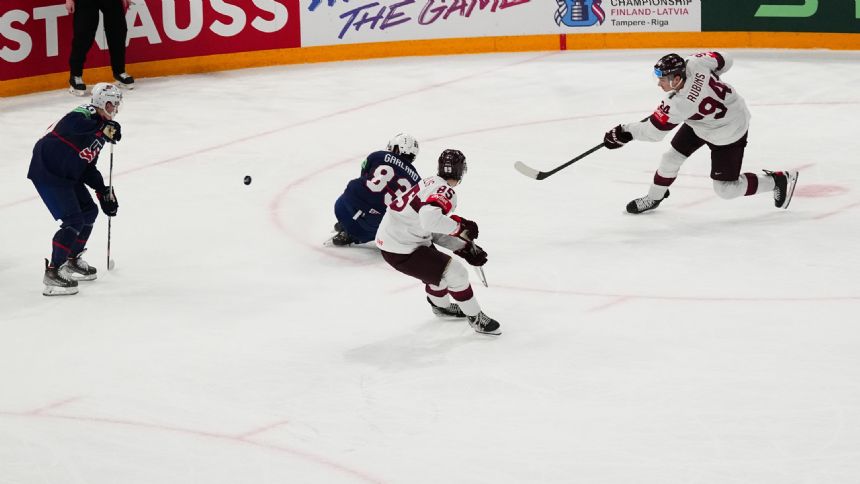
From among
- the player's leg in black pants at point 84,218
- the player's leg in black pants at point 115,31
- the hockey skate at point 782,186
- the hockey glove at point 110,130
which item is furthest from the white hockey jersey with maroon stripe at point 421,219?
the player's leg in black pants at point 115,31

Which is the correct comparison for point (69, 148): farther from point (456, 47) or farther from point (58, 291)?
point (456, 47)

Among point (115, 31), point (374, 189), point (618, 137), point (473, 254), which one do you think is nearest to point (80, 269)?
point (374, 189)

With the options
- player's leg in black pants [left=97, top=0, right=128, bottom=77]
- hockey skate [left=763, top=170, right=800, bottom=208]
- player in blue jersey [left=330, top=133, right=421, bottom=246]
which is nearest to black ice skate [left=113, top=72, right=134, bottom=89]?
player's leg in black pants [left=97, top=0, right=128, bottom=77]

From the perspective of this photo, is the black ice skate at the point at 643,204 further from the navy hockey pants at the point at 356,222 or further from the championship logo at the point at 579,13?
the championship logo at the point at 579,13

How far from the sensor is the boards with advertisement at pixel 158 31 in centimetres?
1190

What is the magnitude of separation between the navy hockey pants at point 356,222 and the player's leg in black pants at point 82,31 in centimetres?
526

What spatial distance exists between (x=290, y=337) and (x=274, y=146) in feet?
14.2

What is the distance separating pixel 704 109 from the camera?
7.59m

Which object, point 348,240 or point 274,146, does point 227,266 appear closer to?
point 348,240

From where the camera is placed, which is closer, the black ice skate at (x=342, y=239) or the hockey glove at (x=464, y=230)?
the hockey glove at (x=464, y=230)

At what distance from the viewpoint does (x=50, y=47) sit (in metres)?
12.2

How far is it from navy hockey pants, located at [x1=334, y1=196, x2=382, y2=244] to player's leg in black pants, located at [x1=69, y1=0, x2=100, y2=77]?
17.3 feet

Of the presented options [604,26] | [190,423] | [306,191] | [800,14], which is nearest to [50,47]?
[306,191]

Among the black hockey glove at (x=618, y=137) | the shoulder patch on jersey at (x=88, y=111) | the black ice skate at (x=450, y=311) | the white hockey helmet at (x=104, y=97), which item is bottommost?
the black ice skate at (x=450, y=311)
